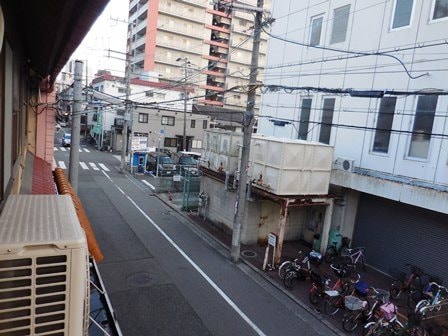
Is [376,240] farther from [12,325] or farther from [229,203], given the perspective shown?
[12,325]

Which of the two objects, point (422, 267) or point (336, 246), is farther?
point (336, 246)

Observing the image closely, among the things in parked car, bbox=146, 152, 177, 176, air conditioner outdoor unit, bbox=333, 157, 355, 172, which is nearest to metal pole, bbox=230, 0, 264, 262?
→ air conditioner outdoor unit, bbox=333, 157, 355, 172

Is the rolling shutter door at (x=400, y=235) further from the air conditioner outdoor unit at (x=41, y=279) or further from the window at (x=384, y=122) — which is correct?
the air conditioner outdoor unit at (x=41, y=279)

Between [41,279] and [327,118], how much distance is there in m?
15.9

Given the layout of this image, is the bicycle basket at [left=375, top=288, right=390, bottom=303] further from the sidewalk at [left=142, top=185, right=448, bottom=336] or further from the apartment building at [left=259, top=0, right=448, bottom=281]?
the apartment building at [left=259, top=0, right=448, bottom=281]

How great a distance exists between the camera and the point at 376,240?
1465 cm

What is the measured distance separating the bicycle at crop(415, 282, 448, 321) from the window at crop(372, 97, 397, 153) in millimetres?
5293

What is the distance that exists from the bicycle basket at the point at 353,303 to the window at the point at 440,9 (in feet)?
32.7

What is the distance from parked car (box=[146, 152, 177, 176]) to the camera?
104 feet

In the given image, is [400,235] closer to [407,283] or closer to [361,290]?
[407,283]

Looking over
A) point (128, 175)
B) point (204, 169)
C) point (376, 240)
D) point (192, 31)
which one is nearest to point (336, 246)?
point (376, 240)

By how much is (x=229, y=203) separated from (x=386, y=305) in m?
8.88

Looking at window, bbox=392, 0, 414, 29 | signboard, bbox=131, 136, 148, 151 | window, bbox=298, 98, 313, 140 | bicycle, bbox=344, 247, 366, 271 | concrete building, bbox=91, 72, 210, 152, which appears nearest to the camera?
window, bbox=392, 0, 414, 29

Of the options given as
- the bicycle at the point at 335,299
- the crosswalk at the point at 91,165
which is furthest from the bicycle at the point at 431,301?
the crosswalk at the point at 91,165
